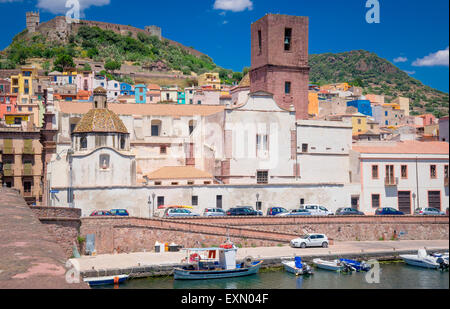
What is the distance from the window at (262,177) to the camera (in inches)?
1734

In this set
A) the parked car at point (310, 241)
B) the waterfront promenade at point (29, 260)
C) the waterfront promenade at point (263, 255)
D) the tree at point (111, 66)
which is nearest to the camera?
the waterfront promenade at point (29, 260)

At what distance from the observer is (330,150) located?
152 feet

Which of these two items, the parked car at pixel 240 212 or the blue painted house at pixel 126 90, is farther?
the blue painted house at pixel 126 90

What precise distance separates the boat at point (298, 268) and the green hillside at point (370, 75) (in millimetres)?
99441

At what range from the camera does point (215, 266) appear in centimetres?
2964

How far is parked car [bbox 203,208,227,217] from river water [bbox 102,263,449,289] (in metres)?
7.18

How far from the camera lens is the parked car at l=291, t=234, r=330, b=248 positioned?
35.4 meters

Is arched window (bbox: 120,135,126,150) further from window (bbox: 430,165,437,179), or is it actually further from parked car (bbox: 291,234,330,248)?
window (bbox: 430,165,437,179)

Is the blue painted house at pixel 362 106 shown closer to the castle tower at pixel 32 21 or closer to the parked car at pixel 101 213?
the parked car at pixel 101 213

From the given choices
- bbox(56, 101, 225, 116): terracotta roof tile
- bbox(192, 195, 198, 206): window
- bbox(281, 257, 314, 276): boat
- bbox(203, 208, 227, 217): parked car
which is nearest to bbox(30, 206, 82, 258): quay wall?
bbox(281, 257, 314, 276): boat

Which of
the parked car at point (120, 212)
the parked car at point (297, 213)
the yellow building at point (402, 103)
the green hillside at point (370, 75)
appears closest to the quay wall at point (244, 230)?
the parked car at point (297, 213)
